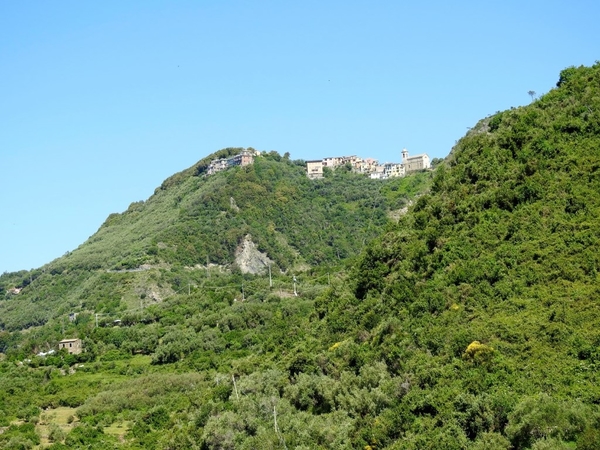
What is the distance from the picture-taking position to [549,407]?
2655 cm

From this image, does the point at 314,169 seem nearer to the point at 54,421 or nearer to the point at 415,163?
the point at 415,163

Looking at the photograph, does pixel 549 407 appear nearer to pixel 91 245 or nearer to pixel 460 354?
pixel 460 354

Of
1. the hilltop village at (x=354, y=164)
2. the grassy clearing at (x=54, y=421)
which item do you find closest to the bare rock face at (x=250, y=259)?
the hilltop village at (x=354, y=164)

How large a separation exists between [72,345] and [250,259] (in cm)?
4202

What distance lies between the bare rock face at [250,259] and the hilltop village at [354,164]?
29.6 m

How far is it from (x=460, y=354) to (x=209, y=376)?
37.9 metres

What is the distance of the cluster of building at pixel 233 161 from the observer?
157500 millimetres

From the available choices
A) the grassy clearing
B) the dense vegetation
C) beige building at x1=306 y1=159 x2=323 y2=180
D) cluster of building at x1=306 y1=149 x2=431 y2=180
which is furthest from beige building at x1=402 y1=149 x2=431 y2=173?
the grassy clearing

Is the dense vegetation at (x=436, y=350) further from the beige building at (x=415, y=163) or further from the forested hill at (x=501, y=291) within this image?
the beige building at (x=415, y=163)

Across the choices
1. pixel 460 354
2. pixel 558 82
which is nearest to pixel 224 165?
pixel 558 82

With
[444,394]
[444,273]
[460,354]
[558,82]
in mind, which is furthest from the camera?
[558,82]

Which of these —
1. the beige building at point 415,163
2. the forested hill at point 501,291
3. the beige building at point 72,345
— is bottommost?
the beige building at point 72,345

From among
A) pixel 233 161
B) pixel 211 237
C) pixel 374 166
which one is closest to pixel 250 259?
pixel 211 237

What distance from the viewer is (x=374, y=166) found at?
17812cm
